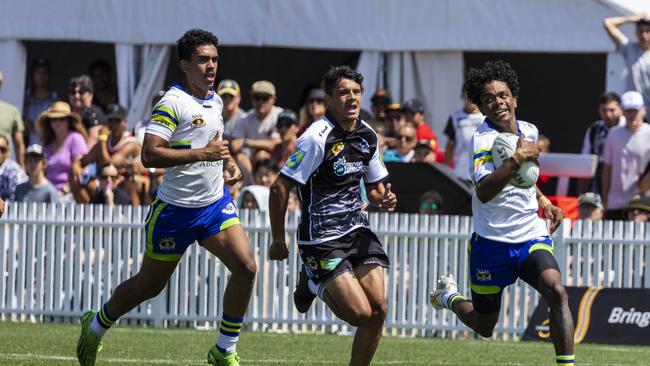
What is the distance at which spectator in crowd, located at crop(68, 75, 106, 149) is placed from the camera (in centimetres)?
1705

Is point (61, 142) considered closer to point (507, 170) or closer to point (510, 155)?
point (510, 155)

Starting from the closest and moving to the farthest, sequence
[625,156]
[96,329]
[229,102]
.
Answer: [96,329] < [625,156] < [229,102]

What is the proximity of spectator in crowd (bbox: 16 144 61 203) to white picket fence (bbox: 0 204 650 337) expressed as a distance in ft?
1.99

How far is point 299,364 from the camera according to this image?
10680 mm

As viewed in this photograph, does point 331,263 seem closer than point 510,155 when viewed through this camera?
No

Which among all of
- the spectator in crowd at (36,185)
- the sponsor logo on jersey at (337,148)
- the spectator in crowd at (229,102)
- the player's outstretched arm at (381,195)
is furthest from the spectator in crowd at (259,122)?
the sponsor logo on jersey at (337,148)

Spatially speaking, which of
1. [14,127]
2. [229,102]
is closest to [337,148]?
[229,102]

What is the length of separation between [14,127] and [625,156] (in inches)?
276

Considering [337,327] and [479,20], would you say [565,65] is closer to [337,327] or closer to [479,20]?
[479,20]

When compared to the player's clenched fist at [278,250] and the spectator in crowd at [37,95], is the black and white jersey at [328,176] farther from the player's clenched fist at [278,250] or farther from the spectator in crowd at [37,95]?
the spectator in crowd at [37,95]

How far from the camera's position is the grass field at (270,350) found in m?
10.8

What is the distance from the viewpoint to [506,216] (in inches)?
350

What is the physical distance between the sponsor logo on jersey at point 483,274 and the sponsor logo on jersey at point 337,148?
1.17m

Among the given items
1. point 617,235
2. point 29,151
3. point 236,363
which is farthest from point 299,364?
point 29,151
